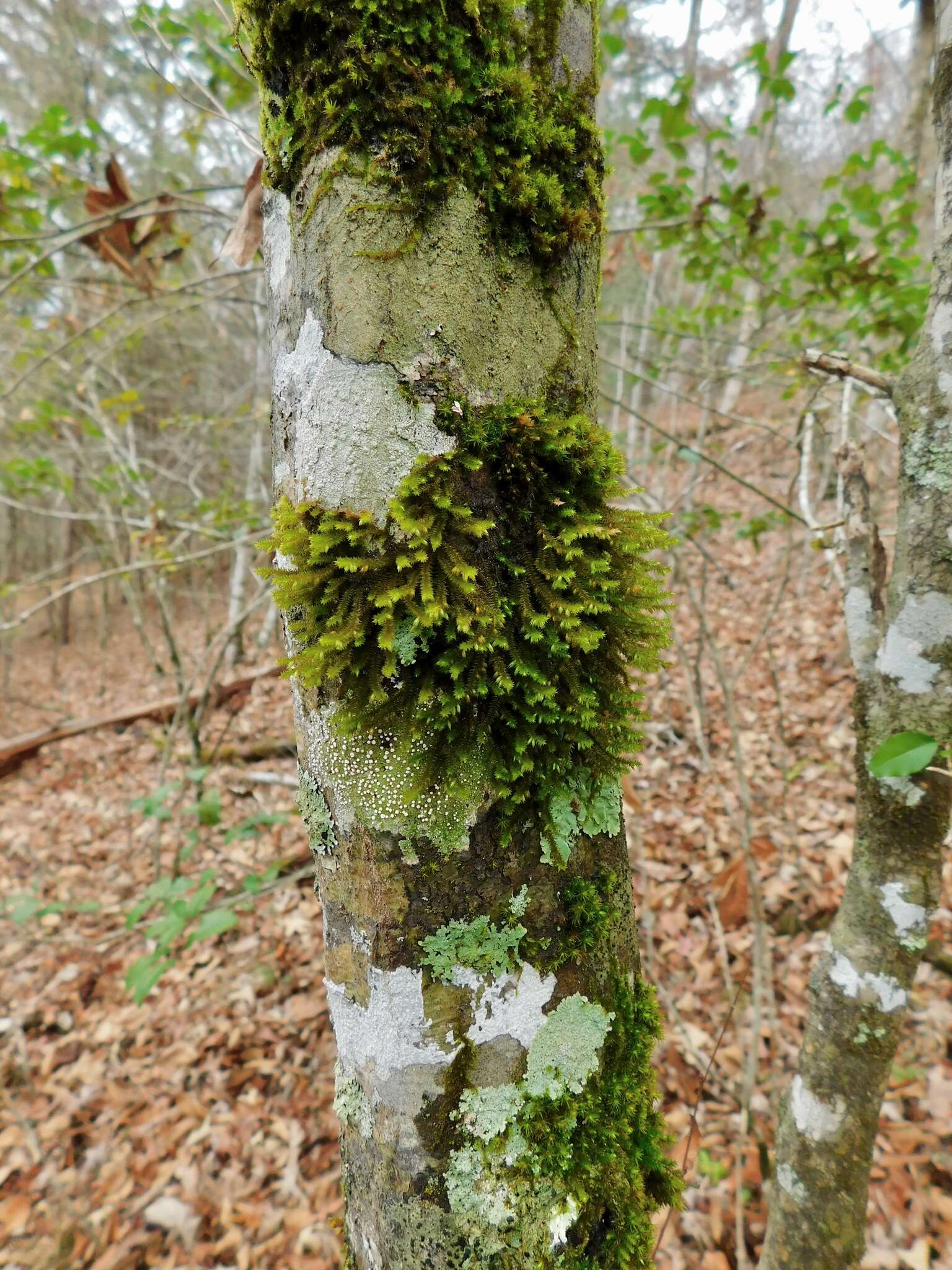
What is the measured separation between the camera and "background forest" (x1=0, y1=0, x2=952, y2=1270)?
2398mm

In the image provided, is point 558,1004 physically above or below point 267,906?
above

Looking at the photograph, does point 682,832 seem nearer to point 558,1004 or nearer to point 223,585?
point 558,1004

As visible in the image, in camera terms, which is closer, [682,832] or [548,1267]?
[548,1267]

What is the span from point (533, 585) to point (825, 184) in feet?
10.5

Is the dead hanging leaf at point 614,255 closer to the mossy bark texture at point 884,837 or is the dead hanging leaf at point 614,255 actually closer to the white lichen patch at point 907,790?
the mossy bark texture at point 884,837

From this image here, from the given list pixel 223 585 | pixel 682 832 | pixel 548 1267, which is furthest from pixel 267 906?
pixel 223 585

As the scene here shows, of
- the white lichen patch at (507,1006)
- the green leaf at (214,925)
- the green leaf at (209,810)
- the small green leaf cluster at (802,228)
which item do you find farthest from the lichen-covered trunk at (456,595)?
the green leaf at (209,810)

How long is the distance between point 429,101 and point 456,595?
0.62 meters

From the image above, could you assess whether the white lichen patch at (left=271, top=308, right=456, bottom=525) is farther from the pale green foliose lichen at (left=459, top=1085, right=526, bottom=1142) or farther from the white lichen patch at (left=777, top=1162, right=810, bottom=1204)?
the white lichen patch at (left=777, top=1162, right=810, bottom=1204)

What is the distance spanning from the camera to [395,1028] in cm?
83

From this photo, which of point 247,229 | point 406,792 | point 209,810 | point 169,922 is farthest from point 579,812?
point 209,810

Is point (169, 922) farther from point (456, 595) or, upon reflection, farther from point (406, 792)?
point (456, 595)

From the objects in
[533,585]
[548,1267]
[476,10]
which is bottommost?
[548,1267]

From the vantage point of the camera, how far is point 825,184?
275cm
